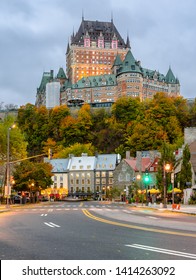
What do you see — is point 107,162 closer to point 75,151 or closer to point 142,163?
point 75,151

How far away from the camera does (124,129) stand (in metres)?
159

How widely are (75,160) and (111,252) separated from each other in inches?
4749

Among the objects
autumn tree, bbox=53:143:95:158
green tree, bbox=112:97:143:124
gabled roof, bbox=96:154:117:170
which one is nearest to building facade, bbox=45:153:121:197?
gabled roof, bbox=96:154:117:170

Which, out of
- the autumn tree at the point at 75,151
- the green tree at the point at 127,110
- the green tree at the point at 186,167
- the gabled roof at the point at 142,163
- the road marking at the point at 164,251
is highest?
the green tree at the point at 127,110

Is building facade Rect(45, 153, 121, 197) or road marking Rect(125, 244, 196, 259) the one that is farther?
building facade Rect(45, 153, 121, 197)

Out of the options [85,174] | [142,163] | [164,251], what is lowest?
[164,251]

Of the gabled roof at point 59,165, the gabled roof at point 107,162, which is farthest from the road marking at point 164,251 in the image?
the gabled roof at point 59,165

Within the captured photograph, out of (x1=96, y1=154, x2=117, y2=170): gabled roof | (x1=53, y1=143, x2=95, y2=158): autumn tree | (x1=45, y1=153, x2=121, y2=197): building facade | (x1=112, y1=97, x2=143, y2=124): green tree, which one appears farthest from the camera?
(x1=112, y1=97, x2=143, y2=124): green tree

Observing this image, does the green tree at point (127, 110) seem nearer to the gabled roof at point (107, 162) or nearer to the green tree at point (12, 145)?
the gabled roof at point (107, 162)

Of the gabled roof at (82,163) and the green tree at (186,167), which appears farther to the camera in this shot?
the gabled roof at (82,163)

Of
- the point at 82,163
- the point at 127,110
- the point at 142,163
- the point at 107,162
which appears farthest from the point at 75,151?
the point at 142,163

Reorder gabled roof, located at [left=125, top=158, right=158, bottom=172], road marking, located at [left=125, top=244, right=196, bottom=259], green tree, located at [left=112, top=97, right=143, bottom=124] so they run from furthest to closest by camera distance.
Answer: green tree, located at [left=112, top=97, right=143, bottom=124]
gabled roof, located at [left=125, top=158, right=158, bottom=172]
road marking, located at [left=125, top=244, right=196, bottom=259]

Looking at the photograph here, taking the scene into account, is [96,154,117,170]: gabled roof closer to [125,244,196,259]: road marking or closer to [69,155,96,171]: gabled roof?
[69,155,96,171]: gabled roof
